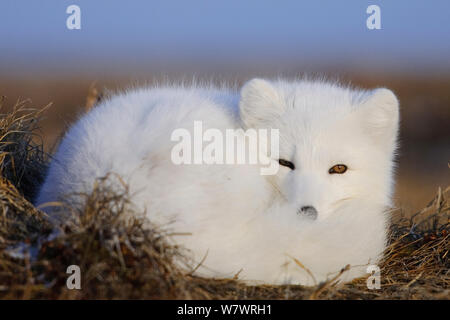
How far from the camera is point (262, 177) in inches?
127

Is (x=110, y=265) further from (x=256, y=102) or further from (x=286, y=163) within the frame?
(x=256, y=102)

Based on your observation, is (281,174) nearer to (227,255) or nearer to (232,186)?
(232,186)

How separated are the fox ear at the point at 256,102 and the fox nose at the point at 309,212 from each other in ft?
2.42

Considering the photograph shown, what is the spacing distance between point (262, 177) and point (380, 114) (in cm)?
101

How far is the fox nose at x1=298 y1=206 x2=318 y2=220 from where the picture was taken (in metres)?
2.97

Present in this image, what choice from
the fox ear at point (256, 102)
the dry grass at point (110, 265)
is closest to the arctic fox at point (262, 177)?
the fox ear at point (256, 102)

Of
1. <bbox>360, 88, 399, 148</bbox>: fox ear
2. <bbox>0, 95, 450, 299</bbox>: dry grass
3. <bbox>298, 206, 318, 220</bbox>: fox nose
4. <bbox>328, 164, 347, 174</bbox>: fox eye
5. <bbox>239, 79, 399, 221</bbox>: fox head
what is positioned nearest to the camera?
<bbox>0, 95, 450, 299</bbox>: dry grass

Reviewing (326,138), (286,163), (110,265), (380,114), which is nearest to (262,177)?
(286,163)

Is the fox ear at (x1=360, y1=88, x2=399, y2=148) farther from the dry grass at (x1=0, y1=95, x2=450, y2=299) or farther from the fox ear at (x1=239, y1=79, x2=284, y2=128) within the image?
the dry grass at (x1=0, y1=95, x2=450, y2=299)

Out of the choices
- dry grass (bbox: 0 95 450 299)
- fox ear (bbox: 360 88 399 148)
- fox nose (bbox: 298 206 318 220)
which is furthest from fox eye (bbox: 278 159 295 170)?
dry grass (bbox: 0 95 450 299)

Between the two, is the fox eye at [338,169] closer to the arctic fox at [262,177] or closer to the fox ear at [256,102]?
the arctic fox at [262,177]

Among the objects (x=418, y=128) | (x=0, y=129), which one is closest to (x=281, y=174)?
(x=0, y=129)

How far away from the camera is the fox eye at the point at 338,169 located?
343 cm

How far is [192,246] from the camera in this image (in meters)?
2.70
